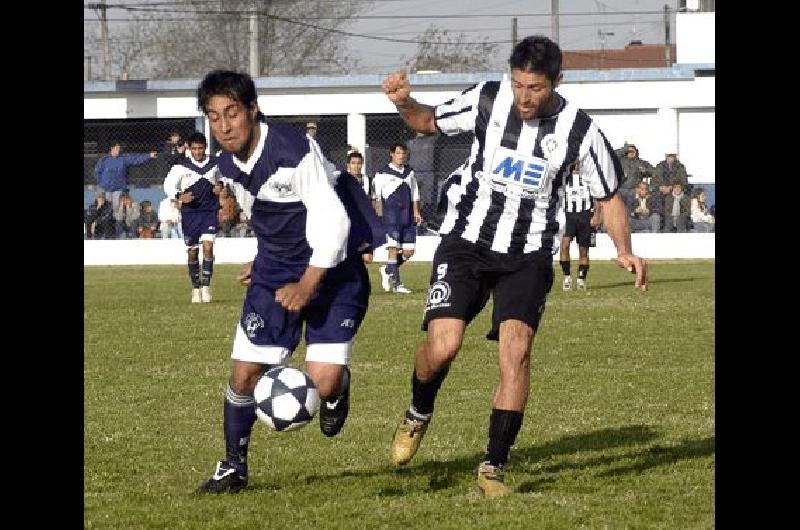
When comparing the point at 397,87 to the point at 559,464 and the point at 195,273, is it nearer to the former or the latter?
the point at 559,464

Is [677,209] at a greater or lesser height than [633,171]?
lesser

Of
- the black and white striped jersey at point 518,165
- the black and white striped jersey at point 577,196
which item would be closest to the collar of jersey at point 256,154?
the black and white striped jersey at point 518,165

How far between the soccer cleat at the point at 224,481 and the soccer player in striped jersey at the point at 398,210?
15.0 metres

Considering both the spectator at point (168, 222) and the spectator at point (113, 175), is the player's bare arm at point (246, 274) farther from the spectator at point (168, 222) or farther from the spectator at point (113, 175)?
the spectator at point (168, 222)

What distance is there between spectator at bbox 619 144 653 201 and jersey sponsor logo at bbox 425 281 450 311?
22.7 meters

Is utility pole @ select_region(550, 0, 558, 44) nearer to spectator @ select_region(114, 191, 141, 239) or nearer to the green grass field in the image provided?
spectator @ select_region(114, 191, 141, 239)

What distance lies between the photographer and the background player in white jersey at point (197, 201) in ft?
66.9

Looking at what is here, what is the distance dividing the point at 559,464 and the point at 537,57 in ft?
7.83

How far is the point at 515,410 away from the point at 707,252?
25.7m

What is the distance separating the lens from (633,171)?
30984mm

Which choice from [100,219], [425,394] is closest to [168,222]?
[100,219]

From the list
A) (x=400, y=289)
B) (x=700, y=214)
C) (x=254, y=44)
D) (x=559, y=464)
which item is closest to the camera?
(x=559, y=464)

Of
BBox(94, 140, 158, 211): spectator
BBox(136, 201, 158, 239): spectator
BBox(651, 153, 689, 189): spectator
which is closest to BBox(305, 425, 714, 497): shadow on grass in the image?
BBox(651, 153, 689, 189): spectator
